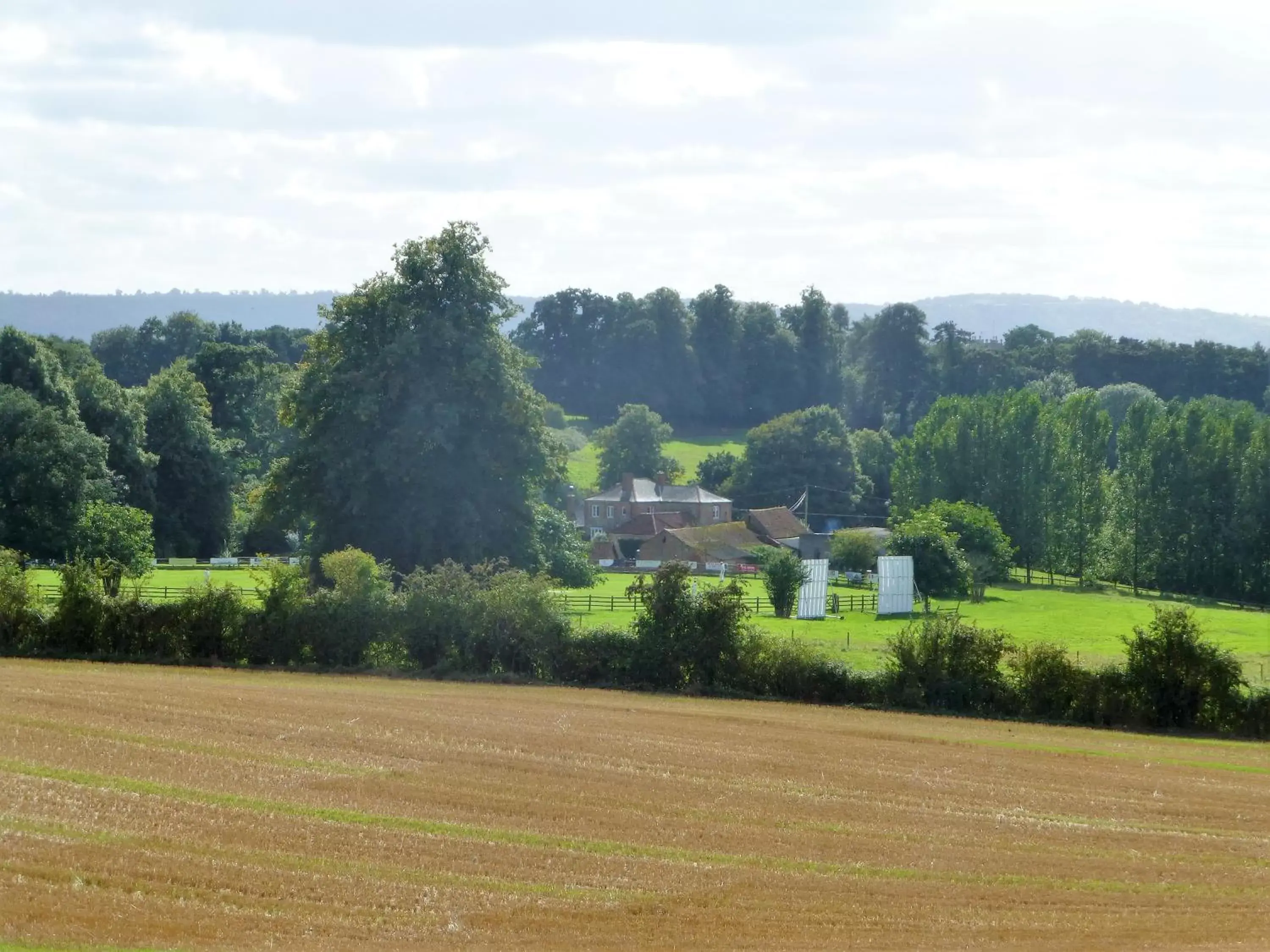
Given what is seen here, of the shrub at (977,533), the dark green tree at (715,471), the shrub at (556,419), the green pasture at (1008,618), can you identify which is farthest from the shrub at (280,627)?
the shrub at (556,419)

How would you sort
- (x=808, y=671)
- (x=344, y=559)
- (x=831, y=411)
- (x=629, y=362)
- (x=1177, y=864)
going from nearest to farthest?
(x=1177, y=864) → (x=808, y=671) → (x=344, y=559) → (x=831, y=411) → (x=629, y=362)

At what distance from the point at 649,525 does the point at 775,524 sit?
1055 centimetres

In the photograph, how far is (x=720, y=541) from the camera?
367ft

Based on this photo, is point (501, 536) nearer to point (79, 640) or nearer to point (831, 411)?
point (79, 640)

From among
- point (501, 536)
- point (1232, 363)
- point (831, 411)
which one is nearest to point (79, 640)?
point (501, 536)

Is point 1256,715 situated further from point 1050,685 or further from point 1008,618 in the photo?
point 1008,618

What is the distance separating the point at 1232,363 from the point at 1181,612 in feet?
501

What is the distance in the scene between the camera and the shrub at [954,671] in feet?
133

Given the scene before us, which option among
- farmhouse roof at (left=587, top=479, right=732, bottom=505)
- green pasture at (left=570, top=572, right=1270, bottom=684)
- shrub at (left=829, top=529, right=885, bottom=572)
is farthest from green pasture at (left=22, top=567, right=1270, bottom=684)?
farmhouse roof at (left=587, top=479, right=732, bottom=505)

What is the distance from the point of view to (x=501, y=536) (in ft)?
204

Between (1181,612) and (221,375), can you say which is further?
(221,375)

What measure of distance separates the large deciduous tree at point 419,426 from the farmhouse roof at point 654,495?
2475 inches

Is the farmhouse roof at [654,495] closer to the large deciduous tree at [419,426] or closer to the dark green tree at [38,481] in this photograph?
the dark green tree at [38,481]

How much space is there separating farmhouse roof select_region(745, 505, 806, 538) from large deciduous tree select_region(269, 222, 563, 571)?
57.3 meters
